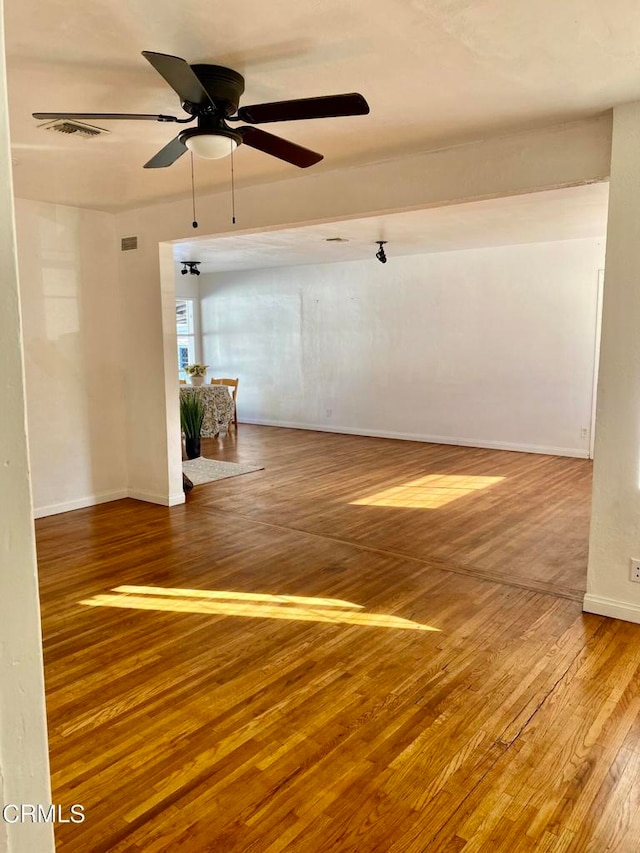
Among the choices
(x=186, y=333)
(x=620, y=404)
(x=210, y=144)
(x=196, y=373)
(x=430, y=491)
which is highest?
(x=210, y=144)

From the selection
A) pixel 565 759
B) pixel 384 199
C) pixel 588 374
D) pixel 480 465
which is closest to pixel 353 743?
pixel 565 759

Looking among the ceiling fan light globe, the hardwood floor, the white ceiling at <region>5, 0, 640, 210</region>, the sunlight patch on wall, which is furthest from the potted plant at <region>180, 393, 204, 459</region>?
the ceiling fan light globe

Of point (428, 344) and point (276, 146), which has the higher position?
point (276, 146)

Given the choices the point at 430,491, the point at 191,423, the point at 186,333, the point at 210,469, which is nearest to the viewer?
the point at 430,491

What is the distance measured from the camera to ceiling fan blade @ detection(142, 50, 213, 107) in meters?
1.99

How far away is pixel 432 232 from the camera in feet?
21.9

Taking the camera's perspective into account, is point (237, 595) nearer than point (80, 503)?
Yes

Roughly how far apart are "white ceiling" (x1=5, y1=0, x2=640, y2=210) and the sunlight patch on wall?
9.79 feet

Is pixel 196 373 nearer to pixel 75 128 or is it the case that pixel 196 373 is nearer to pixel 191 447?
pixel 191 447

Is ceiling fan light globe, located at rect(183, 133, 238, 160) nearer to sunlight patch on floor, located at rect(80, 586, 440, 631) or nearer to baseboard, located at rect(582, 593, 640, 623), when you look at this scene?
sunlight patch on floor, located at rect(80, 586, 440, 631)

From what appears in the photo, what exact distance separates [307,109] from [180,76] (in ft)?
1.61

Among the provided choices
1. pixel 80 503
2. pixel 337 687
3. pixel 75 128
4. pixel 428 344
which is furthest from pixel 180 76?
pixel 428 344

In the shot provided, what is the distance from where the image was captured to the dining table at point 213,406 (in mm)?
8633

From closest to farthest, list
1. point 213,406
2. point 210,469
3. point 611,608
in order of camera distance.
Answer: point 611,608 → point 210,469 → point 213,406
